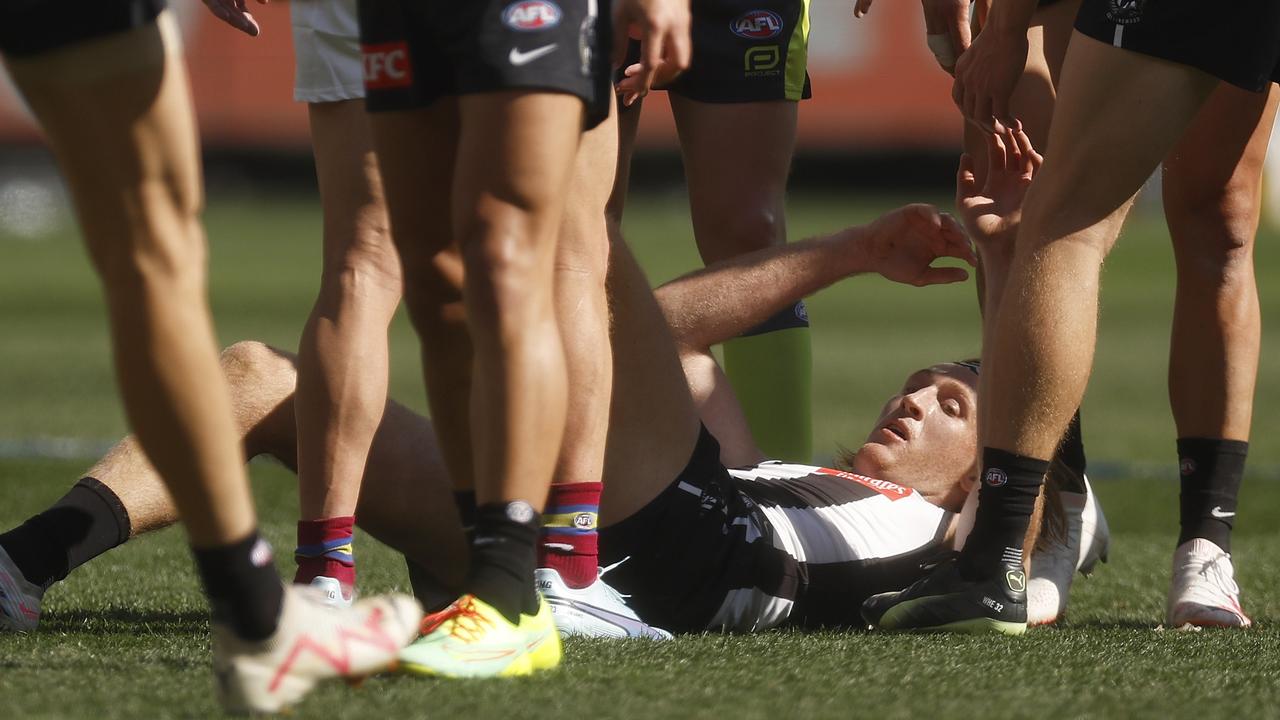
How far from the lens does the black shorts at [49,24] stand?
1851 mm

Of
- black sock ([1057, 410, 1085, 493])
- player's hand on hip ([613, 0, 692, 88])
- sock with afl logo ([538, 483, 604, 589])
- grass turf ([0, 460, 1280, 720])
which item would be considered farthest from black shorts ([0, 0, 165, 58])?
black sock ([1057, 410, 1085, 493])

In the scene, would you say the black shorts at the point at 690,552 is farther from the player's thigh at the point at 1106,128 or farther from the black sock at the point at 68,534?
the black sock at the point at 68,534

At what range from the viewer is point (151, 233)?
1.92m

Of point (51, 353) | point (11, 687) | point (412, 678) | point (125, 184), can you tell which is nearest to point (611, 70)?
point (125, 184)

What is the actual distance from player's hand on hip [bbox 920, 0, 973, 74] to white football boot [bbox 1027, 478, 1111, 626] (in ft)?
3.25

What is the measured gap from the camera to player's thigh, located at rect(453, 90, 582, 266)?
7.06 feet

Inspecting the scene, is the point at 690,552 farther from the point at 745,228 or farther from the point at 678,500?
the point at 745,228

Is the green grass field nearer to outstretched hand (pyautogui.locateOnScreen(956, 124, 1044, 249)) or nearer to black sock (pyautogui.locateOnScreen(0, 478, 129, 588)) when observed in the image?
black sock (pyautogui.locateOnScreen(0, 478, 129, 588))

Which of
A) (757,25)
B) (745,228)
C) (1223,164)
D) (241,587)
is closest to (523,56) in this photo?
(241,587)

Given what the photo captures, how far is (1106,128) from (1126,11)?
0.65ft

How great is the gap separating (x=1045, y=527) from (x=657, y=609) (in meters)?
0.92

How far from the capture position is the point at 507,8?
2.17 metres

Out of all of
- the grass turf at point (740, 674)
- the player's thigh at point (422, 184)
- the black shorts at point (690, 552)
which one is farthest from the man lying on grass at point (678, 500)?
the player's thigh at point (422, 184)

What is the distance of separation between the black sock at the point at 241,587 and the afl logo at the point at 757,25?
2.47 metres
